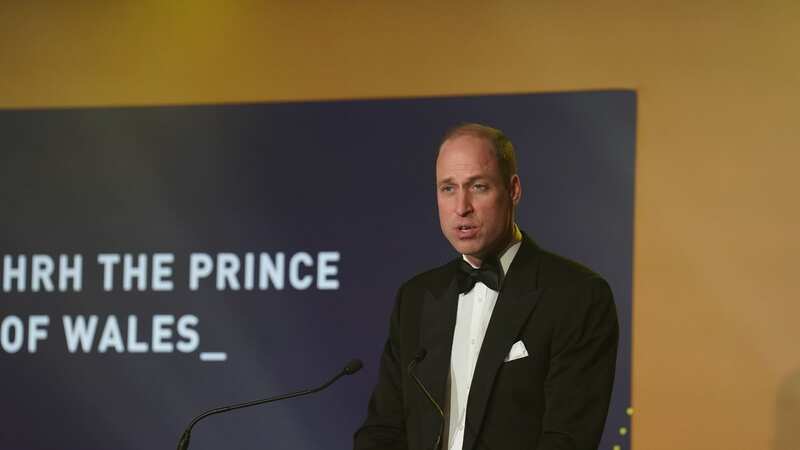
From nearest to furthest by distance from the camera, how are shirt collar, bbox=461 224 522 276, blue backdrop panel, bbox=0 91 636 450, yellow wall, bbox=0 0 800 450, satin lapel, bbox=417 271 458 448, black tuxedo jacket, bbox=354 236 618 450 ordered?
black tuxedo jacket, bbox=354 236 618 450 < satin lapel, bbox=417 271 458 448 < shirt collar, bbox=461 224 522 276 < yellow wall, bbox=0 0 800 450 < blue backdrop panel, bbox=0 91 636 450

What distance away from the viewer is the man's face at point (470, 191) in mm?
2322

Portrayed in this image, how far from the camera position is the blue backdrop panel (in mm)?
4160

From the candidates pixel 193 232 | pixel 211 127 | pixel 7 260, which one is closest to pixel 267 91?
pixel 211 127

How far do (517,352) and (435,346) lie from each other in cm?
21

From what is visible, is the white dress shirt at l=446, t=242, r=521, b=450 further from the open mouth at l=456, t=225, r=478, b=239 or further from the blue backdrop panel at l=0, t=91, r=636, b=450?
the blue backdrop panel at l=0, t=91, r=636, b=450

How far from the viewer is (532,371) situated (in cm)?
228

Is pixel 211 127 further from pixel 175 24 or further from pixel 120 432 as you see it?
pixel 120 432

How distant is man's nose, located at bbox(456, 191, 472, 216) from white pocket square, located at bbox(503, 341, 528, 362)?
31 centimetres

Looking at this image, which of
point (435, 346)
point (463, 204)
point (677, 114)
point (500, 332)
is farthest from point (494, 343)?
point (677, 114)

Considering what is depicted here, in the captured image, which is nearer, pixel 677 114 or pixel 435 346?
pixel 435 346

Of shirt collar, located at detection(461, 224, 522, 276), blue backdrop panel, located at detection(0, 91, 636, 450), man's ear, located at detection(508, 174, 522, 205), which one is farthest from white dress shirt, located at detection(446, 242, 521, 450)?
blue backdrop panel, located at detection(0, 91, 636, 450)

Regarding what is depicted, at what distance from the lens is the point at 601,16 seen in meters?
4.18

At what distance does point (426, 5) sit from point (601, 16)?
716mm

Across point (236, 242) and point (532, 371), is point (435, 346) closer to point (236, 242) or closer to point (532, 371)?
point (532, 371)
